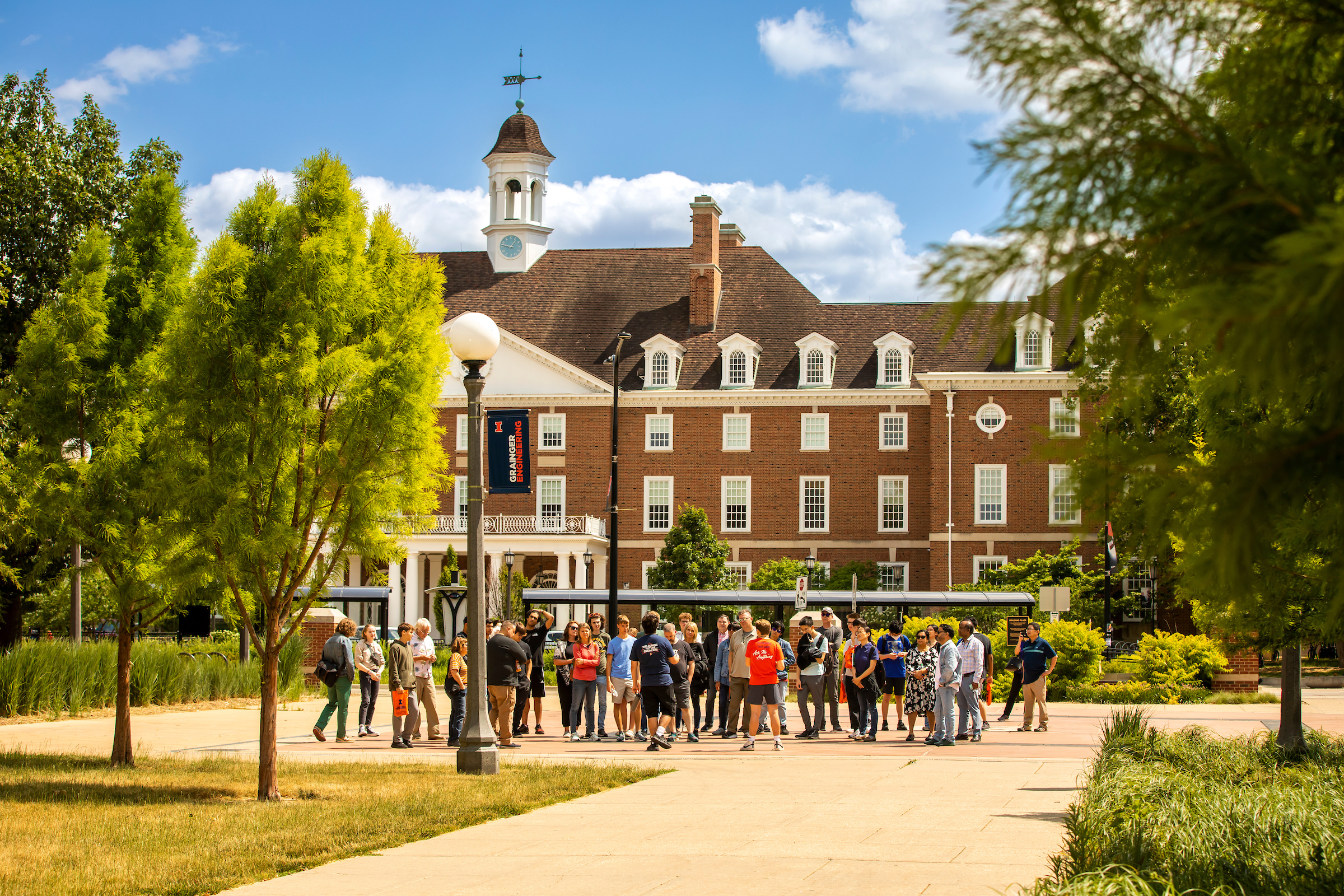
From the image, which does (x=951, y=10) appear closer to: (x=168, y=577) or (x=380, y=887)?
(x=380, y=887)

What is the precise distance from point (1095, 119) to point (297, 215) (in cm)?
1002

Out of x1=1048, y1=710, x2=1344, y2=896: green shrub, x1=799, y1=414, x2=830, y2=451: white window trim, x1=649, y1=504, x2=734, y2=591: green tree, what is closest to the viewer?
x1=1048, y1=710, x2=1344, y2=896: green shrub

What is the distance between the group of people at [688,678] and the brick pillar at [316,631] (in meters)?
7.13

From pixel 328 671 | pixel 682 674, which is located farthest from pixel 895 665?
pixel 328 671

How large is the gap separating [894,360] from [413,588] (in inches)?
871

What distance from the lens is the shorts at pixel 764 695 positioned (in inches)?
727

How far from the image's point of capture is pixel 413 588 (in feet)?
179

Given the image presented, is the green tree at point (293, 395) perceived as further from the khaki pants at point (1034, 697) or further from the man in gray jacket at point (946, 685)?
the khaki pants at point (1034, 697)

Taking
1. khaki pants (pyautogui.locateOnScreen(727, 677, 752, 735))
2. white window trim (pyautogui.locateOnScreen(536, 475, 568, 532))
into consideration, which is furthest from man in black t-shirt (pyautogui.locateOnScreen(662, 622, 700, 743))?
white window trim (pyautogui.locateOnScreen(536, 475, 568, 532))

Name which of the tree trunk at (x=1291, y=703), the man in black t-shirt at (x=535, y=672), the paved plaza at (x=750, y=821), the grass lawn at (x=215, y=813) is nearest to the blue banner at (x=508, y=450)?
the man in black t-shirt at (x=535, y=672)

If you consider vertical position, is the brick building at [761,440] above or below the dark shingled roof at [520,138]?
below

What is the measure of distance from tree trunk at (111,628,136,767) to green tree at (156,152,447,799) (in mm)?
2761

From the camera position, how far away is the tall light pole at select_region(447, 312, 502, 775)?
1380cm

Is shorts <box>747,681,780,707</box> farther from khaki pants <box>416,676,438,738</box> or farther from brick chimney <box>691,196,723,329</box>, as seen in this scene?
brick chimney <box>691,196,723,329</box>
